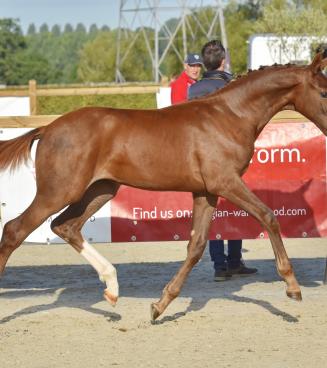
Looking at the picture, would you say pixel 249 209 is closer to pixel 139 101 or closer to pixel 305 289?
pixel 305 289

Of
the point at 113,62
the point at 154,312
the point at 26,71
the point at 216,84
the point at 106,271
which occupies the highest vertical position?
the point at 216,84

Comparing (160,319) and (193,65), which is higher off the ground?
(193,65)

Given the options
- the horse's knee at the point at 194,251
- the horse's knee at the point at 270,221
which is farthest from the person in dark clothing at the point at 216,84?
the horse's knee at the point at 270,221

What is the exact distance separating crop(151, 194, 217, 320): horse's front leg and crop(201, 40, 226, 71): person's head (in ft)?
5.74

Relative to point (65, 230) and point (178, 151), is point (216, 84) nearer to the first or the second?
point (178, 151)

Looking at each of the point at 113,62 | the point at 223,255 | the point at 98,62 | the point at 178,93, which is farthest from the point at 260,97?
the point at 98,62

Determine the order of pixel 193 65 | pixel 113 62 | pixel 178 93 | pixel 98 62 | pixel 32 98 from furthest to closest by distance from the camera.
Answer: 1. pixel 98 62
2. pixel 113 62
3. pixel 32 98
4. pixel 178 93
5. pixel 193 65

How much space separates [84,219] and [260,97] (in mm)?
1548

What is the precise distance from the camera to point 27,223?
23.1 feet

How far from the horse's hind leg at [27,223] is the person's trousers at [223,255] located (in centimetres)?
234

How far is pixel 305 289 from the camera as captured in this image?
846 centimetres

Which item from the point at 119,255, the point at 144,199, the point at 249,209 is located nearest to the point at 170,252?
the point at 119,255

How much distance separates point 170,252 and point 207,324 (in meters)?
3.24

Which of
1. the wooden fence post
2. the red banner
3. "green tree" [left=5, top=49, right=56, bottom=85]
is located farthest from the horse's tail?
"green tree" [left=5, top=49, right=56, bottom=85]
